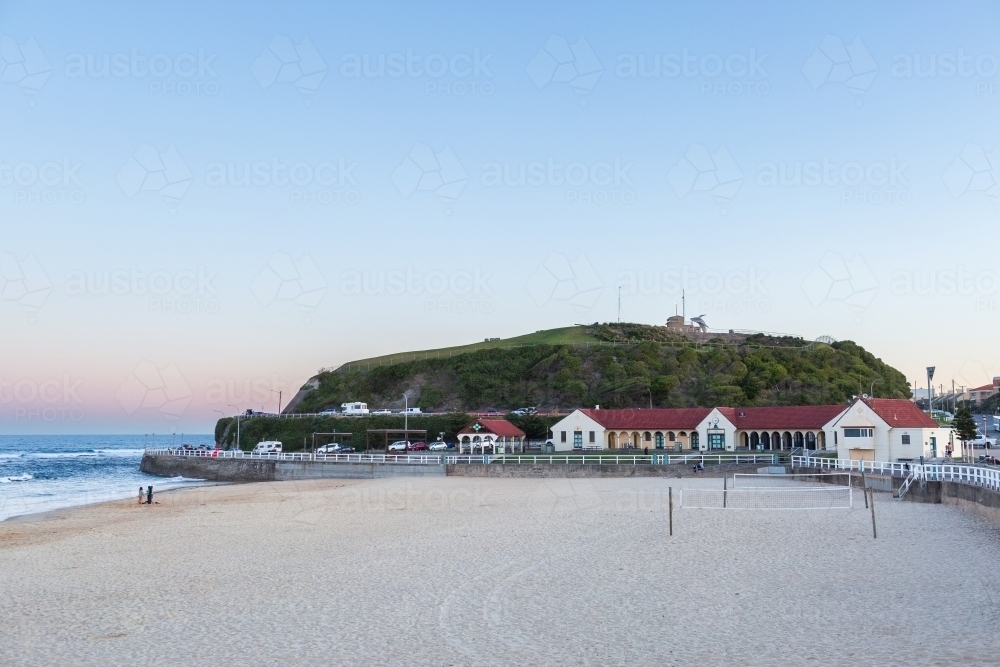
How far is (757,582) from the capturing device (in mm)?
13930

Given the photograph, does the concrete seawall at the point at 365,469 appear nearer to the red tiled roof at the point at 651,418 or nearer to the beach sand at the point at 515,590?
the red tiled roof at the point at 651,418

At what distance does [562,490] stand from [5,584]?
77.1 feet

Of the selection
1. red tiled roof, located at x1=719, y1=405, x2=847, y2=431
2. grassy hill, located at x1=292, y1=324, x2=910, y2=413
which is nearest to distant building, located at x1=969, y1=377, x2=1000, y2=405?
grassy hill, located at x1=292, y1=324, x2=910, y2=413

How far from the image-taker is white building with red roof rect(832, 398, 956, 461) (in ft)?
152

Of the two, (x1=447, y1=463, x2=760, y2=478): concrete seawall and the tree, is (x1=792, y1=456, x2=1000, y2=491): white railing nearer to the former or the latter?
(x1=447, y1=463, x2=760, y2=478): concrete seawall

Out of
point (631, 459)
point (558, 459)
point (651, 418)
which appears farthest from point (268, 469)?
point (651, 418)

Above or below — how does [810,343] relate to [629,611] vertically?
above

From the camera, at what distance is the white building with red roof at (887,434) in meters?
46.2

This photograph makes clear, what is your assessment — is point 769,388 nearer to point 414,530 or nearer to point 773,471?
point 773,471

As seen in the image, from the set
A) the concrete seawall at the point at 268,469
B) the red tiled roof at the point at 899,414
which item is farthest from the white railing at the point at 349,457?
the red tiled roof at the point at 899,414

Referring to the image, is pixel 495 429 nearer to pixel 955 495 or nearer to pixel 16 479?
pixel 16 479

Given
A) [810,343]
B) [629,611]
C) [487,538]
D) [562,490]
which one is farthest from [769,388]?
[629,611]

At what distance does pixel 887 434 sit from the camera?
4656cm

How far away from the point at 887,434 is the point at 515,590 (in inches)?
1582
